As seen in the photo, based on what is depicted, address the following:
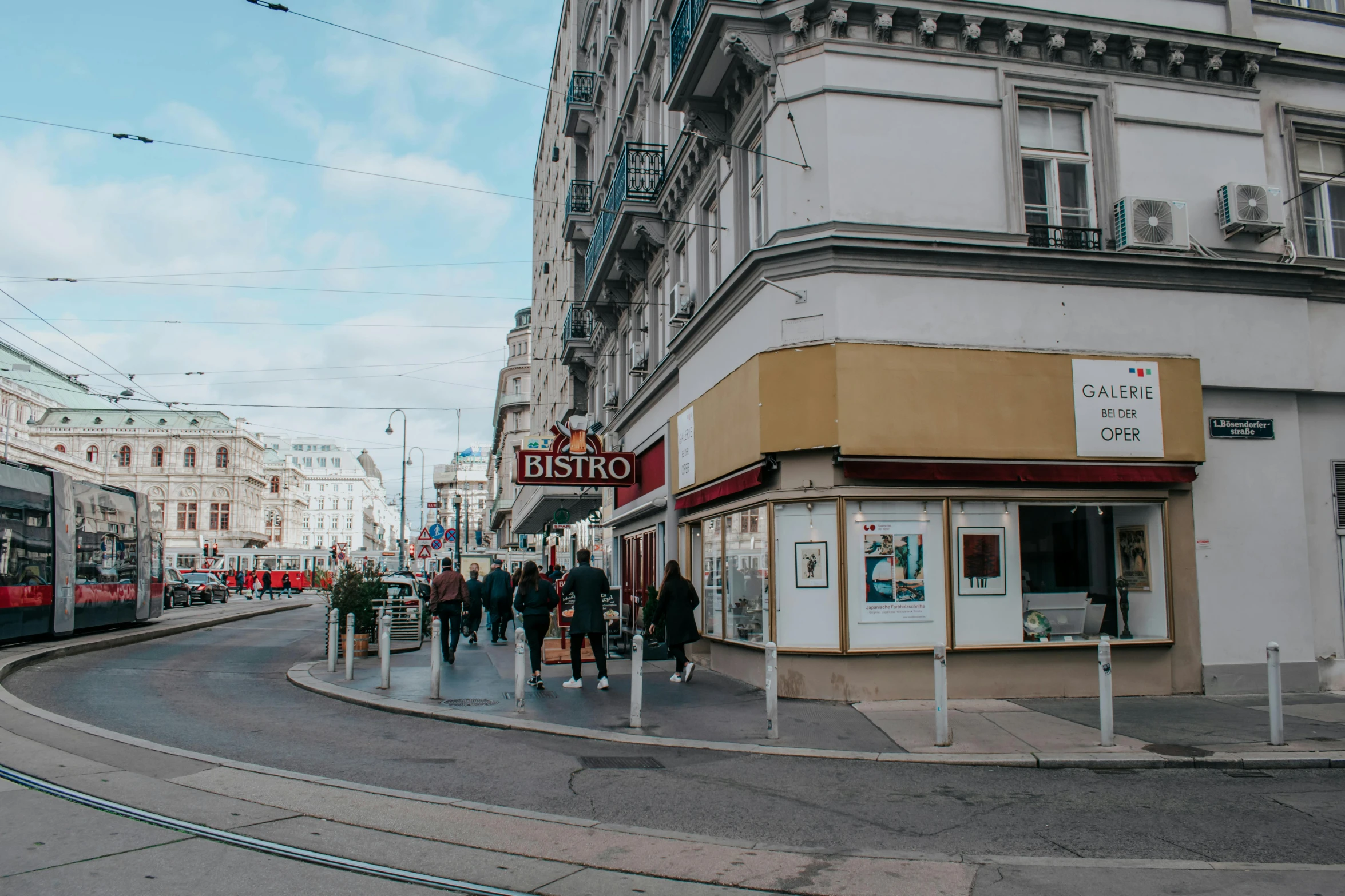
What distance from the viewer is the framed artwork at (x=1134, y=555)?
12758mm

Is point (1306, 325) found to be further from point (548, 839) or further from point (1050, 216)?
point (548, 839)

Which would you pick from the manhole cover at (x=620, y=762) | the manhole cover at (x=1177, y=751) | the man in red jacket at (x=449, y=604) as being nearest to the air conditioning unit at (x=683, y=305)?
the man in red jacket at (x=449, y=604)

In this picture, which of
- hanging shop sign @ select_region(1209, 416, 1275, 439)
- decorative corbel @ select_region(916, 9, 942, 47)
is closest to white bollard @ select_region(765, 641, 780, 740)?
hanging shop sign @ select_region(1209, 416, 1275, 439)

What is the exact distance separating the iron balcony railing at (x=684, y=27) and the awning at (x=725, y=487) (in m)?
6.02

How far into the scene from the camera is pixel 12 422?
3558 inches

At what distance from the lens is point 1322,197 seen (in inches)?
573

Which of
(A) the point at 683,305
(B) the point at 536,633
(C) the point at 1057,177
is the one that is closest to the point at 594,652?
(B) the point at 536,633

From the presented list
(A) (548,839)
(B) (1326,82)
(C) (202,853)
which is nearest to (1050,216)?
(B) (1326,82)

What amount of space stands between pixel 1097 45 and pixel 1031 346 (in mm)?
4216

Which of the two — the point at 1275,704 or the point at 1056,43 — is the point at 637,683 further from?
the point at 1056,43

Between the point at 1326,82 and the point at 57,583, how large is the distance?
23785mm

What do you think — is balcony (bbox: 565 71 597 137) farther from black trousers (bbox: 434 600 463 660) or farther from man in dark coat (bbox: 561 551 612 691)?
man in dark coat (bbox: 561 551 612 691)

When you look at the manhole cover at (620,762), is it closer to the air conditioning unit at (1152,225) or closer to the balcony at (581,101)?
the air conditioning unit at (1152,225)

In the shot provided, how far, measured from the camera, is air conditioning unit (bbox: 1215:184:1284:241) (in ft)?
43.5
